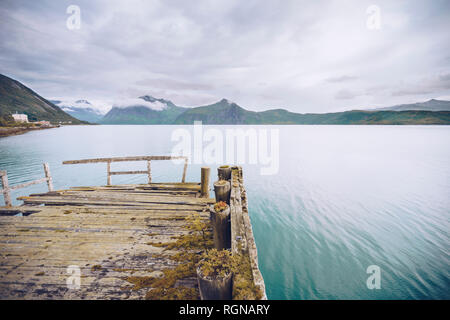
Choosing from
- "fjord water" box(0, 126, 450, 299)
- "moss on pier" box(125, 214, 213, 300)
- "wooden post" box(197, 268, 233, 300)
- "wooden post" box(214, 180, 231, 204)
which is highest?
"wooden post" box(214, 180, 231, 204)

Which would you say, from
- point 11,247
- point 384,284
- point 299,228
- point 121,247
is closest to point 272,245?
point 299,228

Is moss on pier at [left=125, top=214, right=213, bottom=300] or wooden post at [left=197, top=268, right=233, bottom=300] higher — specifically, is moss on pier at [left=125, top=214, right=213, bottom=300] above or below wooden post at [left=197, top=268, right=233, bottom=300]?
below

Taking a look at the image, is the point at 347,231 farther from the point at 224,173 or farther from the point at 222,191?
the point at 222,191

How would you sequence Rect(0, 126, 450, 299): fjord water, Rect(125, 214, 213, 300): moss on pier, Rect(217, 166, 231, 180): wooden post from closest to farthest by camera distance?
Rect(125, 214, 213, 300): moss on pier → Rect(0, 126, 450, 299): fjord water → Rect(217, 166, 231, 180): wooden post

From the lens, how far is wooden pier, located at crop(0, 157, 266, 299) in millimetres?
3992

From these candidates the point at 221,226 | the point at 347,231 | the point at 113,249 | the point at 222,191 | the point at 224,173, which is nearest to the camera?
the point at 221,226

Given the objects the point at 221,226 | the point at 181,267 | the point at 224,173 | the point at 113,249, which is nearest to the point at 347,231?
the point at 224,173

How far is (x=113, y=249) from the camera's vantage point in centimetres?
536

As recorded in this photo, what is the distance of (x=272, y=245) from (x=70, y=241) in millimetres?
9906

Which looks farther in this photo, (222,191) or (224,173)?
(224,173)

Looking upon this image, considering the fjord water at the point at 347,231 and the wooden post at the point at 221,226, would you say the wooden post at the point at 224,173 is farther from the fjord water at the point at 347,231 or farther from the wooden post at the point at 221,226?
the fjord water at the point at 347,231

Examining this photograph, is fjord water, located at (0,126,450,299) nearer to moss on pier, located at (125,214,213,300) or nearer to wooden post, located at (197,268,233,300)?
moss on pier, located at (125,214,213,300)

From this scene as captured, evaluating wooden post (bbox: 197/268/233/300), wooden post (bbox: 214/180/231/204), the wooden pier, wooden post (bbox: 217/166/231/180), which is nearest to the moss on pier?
the wooden pier

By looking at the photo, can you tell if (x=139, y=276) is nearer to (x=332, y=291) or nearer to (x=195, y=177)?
(x=332, y=291)
